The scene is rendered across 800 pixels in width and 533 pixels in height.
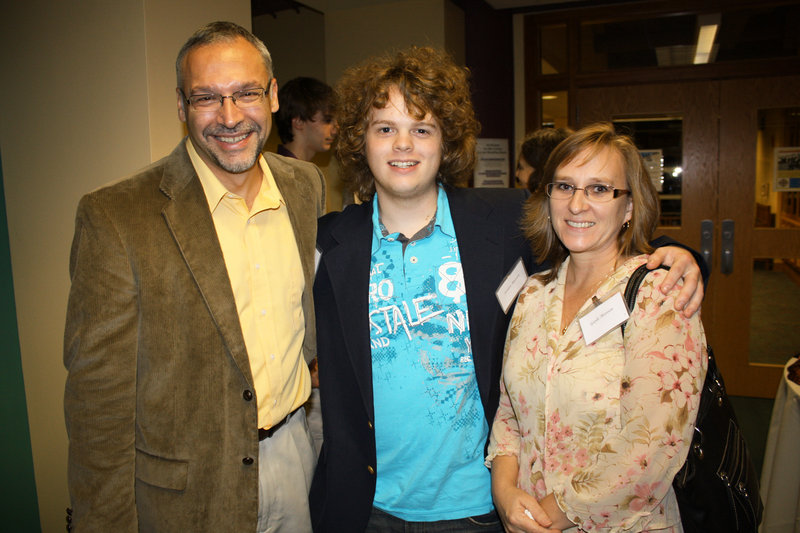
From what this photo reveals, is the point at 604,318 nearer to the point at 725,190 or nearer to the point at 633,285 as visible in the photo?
the point at 633,285

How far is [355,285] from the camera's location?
1574mm

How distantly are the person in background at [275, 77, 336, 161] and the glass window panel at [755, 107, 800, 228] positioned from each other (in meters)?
3.75

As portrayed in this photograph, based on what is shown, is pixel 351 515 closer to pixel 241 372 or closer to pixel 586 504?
pixel 241 372

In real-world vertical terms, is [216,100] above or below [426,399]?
above

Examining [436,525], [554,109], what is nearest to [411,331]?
[436,525]

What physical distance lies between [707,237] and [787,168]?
0.82m

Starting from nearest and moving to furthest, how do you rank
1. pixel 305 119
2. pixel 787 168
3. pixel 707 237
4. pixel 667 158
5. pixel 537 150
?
pixel 537 150 < pixel 305 119 < pixel 787 168 < pixel 707 237 < pixel 667 158

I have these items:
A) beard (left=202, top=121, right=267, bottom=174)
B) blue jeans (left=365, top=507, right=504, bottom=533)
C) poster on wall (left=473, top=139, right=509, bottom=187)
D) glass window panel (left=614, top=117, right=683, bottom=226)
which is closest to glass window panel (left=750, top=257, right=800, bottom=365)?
glass window panel (left=614, top=117, right=683, bottom=226)

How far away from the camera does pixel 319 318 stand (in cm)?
169

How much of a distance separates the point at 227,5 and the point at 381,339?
78.3 inches

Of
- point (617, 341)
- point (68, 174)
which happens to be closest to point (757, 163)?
point (617, 341)

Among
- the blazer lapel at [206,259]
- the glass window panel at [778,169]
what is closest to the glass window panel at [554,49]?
the glass window panel at [778,169]

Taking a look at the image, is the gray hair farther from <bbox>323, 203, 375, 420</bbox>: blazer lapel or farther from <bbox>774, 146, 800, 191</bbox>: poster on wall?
<bbox>774, 146, 800, 191</bbox>: poster on wall

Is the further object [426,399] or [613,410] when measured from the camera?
[426,399]
